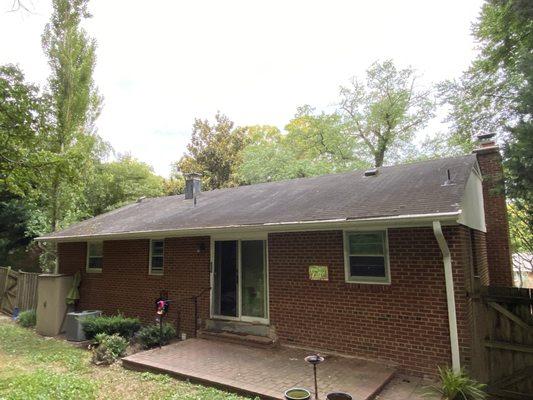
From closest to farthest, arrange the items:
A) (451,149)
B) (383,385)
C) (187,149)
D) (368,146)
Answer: (383,385) < (451,149) < (368,146) < (187,149)

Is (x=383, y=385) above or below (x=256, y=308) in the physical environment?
below

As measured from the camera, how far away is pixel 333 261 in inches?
284

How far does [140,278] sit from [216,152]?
69.5ft

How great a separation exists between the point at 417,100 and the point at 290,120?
431 inches

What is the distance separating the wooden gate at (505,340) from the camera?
6344 mm

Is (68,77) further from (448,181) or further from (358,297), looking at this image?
(448,181)

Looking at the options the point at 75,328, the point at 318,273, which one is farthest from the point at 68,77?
the point at 318,273

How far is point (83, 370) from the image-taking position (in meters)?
6.95

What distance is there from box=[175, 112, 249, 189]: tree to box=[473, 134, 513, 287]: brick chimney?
70.6ft

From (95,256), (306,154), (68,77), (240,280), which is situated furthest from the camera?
(306,154)

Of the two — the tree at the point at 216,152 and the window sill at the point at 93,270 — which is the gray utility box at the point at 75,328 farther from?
the tree at the point at 216,152

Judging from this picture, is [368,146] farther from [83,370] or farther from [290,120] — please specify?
[83,370]

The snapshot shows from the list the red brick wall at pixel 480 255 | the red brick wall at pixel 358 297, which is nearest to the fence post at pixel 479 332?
the red brick wall at pixel 358 297

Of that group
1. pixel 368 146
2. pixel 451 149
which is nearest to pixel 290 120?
pixel 368 146
